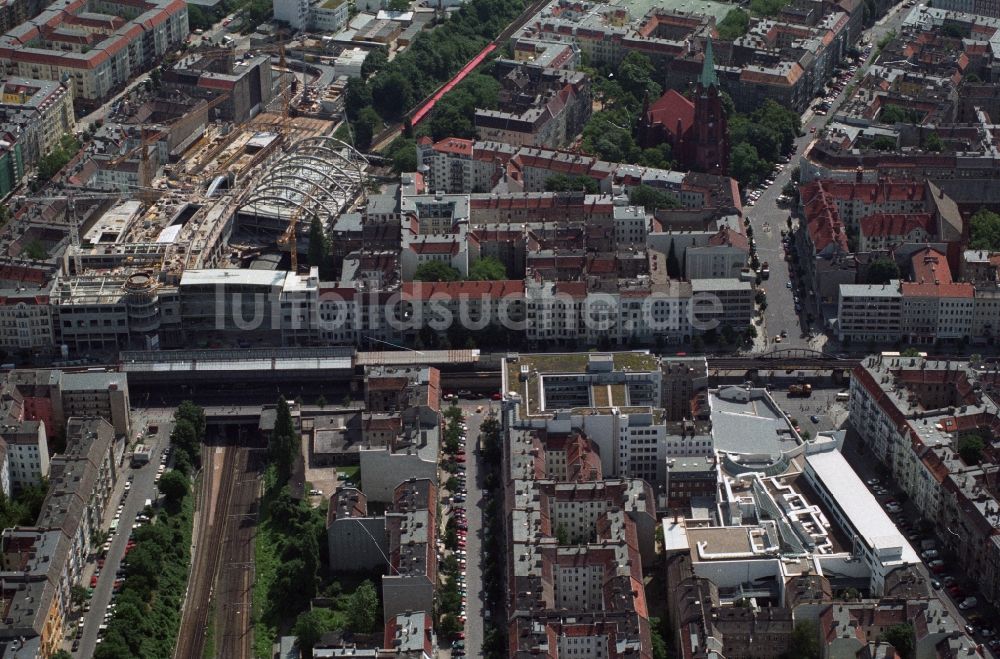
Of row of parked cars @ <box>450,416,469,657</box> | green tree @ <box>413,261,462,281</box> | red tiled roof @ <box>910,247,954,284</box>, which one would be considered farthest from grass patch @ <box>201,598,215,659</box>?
red tiled roof @ <box>910,247,954,284</box>

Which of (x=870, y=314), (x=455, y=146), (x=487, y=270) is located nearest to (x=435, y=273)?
(x=487, y=270)

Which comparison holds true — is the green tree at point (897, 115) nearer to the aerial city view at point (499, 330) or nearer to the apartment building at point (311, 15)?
the aerial city view at point (499, 330)

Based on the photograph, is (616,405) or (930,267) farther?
(930,267)

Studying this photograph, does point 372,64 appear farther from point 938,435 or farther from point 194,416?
point 938,435

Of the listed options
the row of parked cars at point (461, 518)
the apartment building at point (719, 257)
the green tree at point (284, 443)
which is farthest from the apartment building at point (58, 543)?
the apartment building at point (719, 257)

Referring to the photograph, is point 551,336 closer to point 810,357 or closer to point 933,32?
point 810,357

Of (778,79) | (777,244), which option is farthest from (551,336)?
(778,79)

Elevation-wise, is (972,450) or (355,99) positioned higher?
(972,450)

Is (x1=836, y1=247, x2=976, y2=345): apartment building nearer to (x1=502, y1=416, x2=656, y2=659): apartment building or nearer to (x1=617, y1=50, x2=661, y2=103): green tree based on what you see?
(x1=502, y1=416, x2=656, y2=659): apartment building
